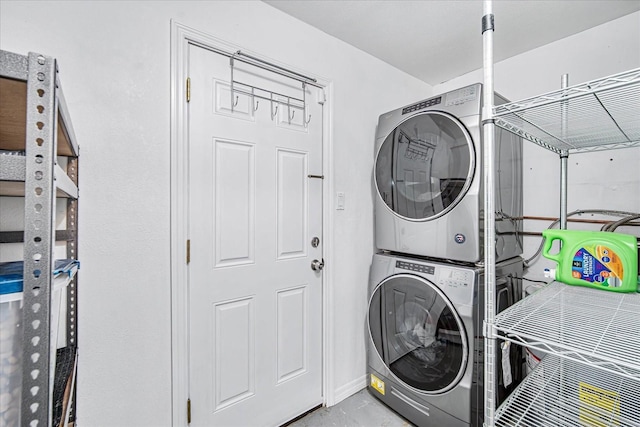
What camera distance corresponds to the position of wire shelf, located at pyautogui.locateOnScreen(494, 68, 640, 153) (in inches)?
32.9

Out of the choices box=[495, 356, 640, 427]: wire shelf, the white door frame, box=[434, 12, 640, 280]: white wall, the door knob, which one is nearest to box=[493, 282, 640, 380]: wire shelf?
box=[495, 356, 640, 427]: wire shelf

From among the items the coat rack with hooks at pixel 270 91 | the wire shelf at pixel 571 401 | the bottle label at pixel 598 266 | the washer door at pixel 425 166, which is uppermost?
the coat rack with hooks at pixel 270 91

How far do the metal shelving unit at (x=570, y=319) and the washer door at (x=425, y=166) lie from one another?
346 millimetres

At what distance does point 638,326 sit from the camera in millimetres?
977

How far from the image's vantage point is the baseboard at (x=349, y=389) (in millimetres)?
1900

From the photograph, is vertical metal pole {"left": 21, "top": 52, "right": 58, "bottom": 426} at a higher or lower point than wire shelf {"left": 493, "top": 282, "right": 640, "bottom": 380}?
higher

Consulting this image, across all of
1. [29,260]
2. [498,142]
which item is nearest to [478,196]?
[498,142]

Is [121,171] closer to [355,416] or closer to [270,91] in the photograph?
[270,91]

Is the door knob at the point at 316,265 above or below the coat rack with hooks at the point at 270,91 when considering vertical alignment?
below

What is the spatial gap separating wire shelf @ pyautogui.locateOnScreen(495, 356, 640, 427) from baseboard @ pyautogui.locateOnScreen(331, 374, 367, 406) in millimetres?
1009

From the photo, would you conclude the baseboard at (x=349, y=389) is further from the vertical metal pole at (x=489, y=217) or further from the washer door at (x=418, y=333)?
the vertical metal pole at (x=489, y=217)

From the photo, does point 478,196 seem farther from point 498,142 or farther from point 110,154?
point 110,154

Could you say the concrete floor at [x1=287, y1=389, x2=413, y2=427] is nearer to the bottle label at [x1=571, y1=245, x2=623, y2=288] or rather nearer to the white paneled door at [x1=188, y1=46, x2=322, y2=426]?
the white paneled door at [x1=188, y1=46, x2=322, y2=426]

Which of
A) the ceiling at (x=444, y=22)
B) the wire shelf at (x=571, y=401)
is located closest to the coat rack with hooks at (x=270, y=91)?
the ceiling at (x=444, y=22)
